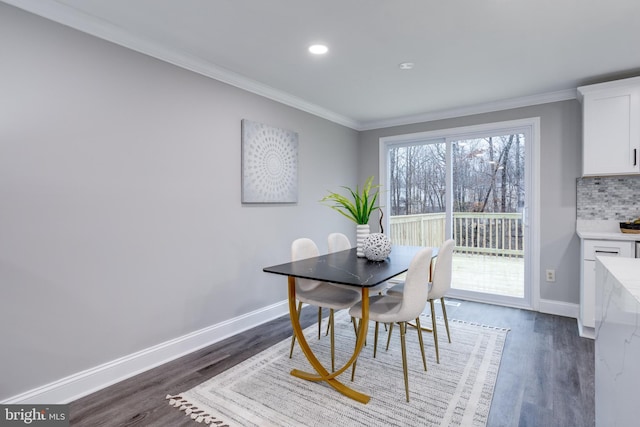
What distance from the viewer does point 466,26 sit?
7.29 ft

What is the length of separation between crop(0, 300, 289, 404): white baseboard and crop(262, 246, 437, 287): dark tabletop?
1.04 meters

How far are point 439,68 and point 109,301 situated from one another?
3.14 meters

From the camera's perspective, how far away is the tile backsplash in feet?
10.6

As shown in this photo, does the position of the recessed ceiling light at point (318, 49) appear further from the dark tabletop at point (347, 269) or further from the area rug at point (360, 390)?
the area rug at point (360, 390)

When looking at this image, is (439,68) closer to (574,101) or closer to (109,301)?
(574,101)

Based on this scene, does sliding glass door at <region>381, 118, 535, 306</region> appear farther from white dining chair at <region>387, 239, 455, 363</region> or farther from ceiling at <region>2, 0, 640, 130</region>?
white dining chair at <region>387, 239, 455, 363</region>

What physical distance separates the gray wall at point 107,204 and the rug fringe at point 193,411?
57 centimetres

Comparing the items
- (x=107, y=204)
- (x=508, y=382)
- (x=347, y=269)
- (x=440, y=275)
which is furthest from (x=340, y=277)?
(x=107, y=204)

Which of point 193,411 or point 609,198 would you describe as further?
point 609,198

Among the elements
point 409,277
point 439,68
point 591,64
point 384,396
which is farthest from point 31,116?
point 591,64

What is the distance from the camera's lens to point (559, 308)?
141 inches

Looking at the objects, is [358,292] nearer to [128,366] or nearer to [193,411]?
[193,411]

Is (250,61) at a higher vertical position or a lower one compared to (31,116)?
higher

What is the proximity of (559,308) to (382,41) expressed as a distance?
3.31 metres
